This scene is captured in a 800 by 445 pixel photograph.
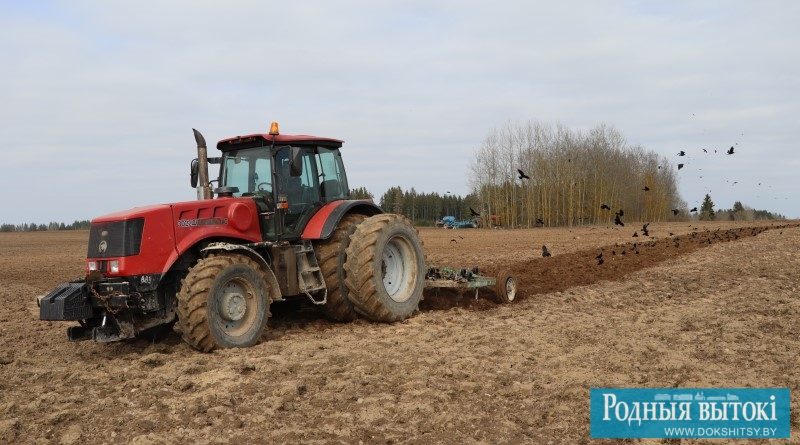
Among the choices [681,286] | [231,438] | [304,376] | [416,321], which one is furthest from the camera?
[681,286]

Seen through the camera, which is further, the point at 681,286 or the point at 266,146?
the point at 681,286

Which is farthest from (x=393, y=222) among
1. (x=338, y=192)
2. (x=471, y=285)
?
(x=471, y=285)

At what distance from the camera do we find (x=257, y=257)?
7.91m

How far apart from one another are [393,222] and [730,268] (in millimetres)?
8704

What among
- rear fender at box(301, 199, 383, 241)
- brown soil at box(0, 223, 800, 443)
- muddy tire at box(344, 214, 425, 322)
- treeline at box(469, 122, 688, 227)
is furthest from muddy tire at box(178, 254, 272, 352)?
treeline at box(469, 122, 688, 227)

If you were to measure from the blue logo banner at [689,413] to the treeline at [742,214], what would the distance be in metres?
65.5

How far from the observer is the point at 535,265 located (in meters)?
15.3

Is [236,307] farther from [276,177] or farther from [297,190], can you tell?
[297,190]

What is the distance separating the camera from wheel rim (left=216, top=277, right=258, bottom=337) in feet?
24.1

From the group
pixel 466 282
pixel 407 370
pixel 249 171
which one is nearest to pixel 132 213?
pixel 249 171

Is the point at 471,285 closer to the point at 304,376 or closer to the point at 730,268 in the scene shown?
the point at 304,376

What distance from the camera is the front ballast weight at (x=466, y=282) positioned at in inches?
400

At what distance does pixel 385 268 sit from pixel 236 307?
252 centimetres

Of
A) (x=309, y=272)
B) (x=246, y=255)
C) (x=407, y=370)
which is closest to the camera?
(x=407, y=370)
